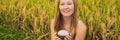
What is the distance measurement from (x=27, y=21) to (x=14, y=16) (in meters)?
0.18

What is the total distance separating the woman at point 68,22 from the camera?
8.44ft

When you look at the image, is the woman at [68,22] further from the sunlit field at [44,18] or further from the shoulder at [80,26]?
the sunlit field at [44,18]

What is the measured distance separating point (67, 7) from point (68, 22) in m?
0.20

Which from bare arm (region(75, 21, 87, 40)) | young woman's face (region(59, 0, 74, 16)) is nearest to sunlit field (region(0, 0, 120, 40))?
bare arm (region(75, 21, 87, 40))

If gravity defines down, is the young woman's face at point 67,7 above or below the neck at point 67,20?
above

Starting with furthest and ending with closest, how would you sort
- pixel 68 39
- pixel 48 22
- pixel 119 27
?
pixel 48 22, pixel 119 27, pixel 68 39

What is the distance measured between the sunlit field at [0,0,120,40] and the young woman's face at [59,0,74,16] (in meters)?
0.40

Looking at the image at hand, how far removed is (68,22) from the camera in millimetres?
2723

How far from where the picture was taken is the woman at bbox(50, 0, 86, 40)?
2.57 meters

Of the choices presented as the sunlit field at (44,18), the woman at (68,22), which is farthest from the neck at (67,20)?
the sunlit field at (44,18)

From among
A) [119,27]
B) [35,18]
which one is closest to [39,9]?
[35,18]

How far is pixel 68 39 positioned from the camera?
2623mm

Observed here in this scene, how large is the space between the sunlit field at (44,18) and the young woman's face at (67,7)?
40 cm

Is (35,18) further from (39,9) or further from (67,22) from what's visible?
(67,22)
